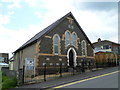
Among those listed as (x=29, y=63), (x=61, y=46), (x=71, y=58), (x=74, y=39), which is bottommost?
(x=29, y=63)

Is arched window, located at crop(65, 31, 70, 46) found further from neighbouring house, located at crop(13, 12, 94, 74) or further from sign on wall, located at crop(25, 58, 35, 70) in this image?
sign on wall, located at crop(25, 58, 35, 70)

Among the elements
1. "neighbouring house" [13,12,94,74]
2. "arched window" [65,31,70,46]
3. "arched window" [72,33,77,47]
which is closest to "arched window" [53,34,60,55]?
"neighbouring house" [13,12,94,74]

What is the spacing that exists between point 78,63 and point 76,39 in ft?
13.2

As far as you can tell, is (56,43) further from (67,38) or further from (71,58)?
(71,58)

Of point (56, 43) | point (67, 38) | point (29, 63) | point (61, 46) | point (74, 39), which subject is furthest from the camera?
point (74, 39)

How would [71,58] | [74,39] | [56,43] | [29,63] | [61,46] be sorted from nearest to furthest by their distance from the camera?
[29,63] < [56,43] < [61,46] < [71,58] < [74,39]

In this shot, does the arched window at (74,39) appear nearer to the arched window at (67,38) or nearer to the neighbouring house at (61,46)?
the neighbouring house at (61,46)

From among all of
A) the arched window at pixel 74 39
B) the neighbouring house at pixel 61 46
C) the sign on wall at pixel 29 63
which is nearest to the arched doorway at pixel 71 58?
the neighbouring house at pixel 61 46

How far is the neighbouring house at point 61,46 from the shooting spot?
57.0 feet

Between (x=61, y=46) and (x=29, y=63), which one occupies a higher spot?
(x=61, y=46)

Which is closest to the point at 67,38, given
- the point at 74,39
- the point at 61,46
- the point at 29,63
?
the point at 74,39

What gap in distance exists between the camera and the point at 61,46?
19.6 meters

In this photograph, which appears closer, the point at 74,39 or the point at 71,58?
the point at 71,58

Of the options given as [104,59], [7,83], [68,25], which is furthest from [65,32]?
[7,83]
